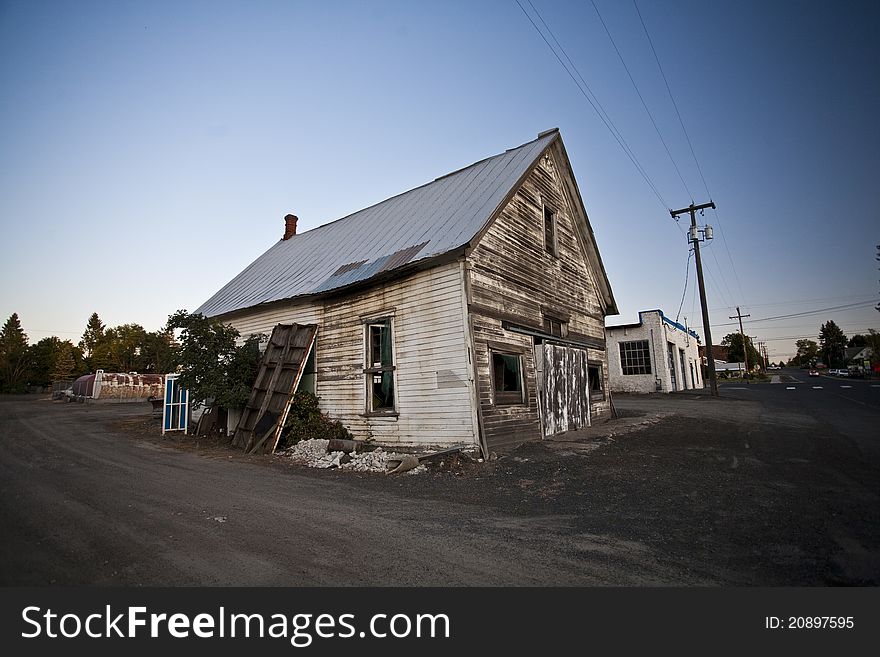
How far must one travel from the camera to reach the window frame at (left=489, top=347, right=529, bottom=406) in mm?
10203

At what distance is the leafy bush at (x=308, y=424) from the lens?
1161cm

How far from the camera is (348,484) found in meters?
7.82

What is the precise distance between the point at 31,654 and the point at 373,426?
826cm

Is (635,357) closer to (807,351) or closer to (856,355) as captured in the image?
(856,355)

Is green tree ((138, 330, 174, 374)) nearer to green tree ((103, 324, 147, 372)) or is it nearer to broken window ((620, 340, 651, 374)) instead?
green tree ((103, 324, 147, 372))

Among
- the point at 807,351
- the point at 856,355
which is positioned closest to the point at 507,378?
the point at 856,355

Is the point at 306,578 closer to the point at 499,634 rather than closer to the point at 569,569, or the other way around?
the point at 499,634

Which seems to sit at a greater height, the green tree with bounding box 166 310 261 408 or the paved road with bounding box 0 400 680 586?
the green tree with bounding box 166 310 261 408

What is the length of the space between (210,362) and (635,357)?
83.2 ft

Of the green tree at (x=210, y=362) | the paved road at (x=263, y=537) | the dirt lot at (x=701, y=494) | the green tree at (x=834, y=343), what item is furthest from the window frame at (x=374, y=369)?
the green tree at (x=834, y=343)

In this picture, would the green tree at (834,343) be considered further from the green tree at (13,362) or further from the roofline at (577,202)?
the green tree at (13,362)

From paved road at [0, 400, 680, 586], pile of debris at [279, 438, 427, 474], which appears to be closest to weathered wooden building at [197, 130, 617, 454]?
pile of debris at [279, 438, 427, 474]

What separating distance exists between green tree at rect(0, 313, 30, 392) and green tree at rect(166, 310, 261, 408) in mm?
60037

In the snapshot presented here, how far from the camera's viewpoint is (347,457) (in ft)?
32.9
